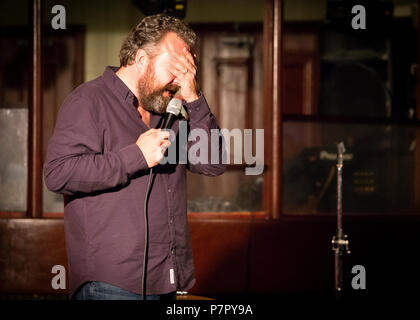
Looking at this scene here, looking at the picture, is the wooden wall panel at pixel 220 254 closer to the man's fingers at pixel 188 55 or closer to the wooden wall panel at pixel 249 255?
the wooden wall panel at pixel 249 255

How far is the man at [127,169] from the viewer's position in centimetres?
142

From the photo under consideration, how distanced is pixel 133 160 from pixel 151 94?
317 mm

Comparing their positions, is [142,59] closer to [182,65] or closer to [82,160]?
[182,65]

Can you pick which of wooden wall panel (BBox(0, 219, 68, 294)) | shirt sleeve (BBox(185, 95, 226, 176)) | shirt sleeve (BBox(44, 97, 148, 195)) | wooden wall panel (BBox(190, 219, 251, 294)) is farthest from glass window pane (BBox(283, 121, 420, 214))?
shirt sleeve (BBox(44, 97, 148, 195))

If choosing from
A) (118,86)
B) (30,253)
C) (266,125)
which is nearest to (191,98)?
(118,86)

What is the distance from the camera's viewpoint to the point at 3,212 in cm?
339

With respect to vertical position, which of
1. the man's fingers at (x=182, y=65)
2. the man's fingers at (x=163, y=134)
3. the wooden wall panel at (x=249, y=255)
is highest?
the man's fingers at (x=182, y=65)

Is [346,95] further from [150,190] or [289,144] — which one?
[150,190]

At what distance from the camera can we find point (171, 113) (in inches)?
60.4

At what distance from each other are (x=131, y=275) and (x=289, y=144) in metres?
2.26

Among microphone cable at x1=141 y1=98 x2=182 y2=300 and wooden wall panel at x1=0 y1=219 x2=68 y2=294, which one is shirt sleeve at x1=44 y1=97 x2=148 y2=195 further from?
wooden wall panel at x1=0 y1=219 x2=68 y2=294

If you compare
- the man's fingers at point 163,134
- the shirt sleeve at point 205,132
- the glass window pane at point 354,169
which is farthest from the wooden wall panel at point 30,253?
the man's fingers at point 163,134

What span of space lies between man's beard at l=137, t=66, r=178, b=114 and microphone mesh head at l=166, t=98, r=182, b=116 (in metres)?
0.08
